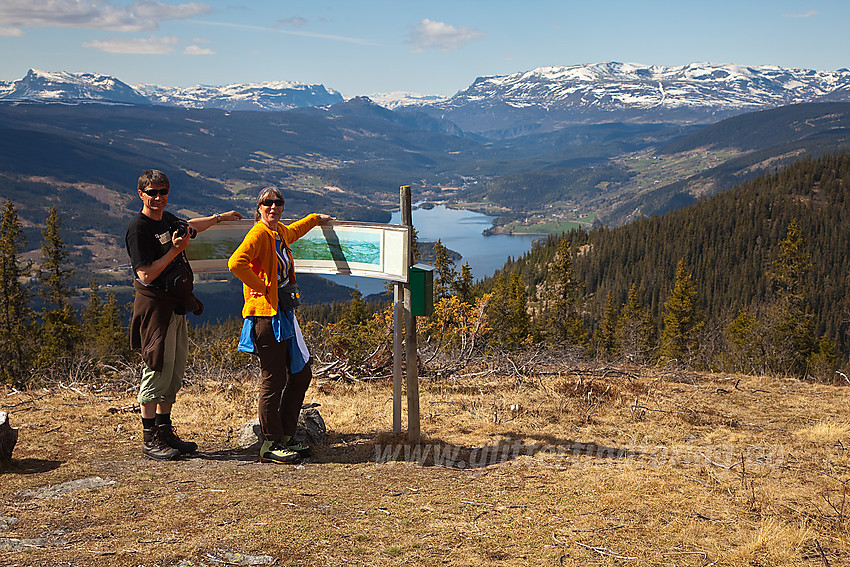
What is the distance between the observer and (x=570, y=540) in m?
4.78

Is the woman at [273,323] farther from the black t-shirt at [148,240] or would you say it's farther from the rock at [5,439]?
the rock at [5,439]

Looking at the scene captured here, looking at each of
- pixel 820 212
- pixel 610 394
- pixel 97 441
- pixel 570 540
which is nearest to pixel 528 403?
pixel 610 394

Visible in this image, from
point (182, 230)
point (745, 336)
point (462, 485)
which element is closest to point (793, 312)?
point (745, 336)

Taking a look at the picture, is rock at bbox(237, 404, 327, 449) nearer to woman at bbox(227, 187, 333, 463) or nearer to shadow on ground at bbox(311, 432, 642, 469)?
shadow on ground at bbox(311, 432, 642, 469)

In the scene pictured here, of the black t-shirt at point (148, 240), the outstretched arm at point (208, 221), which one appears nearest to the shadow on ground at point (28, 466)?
the black t-shirt at point (148, 240)

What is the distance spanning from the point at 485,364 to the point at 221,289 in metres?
185

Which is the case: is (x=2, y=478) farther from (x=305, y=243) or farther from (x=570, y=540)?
(x=570, y=540)

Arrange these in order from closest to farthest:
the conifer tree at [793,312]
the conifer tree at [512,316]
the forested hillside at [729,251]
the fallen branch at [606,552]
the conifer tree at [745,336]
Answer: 1. the fallen branch at [606,552]
2. the conifer tree at [745,336]
3. the conifer tree at [512,316]
4. the conifer tree at [793,312]
5. the forested hillside at [729,251]

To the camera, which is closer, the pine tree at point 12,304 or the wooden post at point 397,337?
the wooden post at point 397,337

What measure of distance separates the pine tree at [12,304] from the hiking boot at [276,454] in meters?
33.5

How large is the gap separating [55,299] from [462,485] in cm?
3979

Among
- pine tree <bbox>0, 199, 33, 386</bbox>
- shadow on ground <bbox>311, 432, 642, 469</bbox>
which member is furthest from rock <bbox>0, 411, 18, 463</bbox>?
pine tree <bbox>0, 199, 33, 386</bbox>

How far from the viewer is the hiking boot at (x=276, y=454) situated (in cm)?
673

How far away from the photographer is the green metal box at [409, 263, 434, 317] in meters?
6.91
